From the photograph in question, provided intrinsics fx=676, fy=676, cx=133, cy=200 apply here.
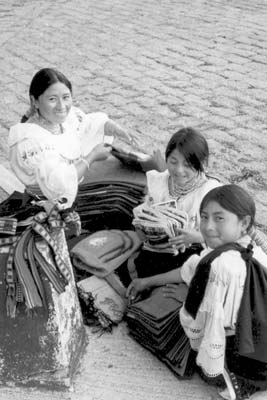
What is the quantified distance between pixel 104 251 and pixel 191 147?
2.68 feet

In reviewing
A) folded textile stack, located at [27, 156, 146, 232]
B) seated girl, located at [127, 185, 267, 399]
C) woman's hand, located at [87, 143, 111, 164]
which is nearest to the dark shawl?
seated girl, located at [127, 185, 267, 399]

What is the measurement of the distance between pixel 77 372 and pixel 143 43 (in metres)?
5.83

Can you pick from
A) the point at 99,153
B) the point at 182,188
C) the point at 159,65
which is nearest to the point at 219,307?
the point at 182,188

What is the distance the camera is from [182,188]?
12.1ft

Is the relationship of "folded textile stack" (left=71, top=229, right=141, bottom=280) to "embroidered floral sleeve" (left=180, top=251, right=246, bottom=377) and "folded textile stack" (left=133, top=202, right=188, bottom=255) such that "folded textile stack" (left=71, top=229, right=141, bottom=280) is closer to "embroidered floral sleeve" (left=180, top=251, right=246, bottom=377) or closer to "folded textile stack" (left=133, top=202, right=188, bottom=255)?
"folded textile stack" (left=133, top=202, right=188, bottom=255)

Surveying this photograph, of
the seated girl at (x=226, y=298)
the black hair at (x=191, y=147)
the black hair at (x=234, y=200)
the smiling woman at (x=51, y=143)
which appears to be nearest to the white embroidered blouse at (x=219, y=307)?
the seated girl at (x=226, y=298)

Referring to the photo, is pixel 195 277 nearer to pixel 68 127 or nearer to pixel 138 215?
pixel 138 215

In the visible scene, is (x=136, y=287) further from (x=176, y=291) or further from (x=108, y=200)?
(x=108, y=200)

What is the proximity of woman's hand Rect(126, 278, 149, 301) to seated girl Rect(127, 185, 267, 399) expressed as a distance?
1.73ft

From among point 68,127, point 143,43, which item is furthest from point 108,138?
point 143,43

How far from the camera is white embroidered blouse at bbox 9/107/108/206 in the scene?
3473mm

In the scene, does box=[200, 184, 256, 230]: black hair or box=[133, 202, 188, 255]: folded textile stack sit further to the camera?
box=[133, 202, 188, 255]: folded textile stack

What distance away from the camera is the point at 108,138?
4367 mm

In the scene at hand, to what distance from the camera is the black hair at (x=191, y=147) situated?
3.55 meters
